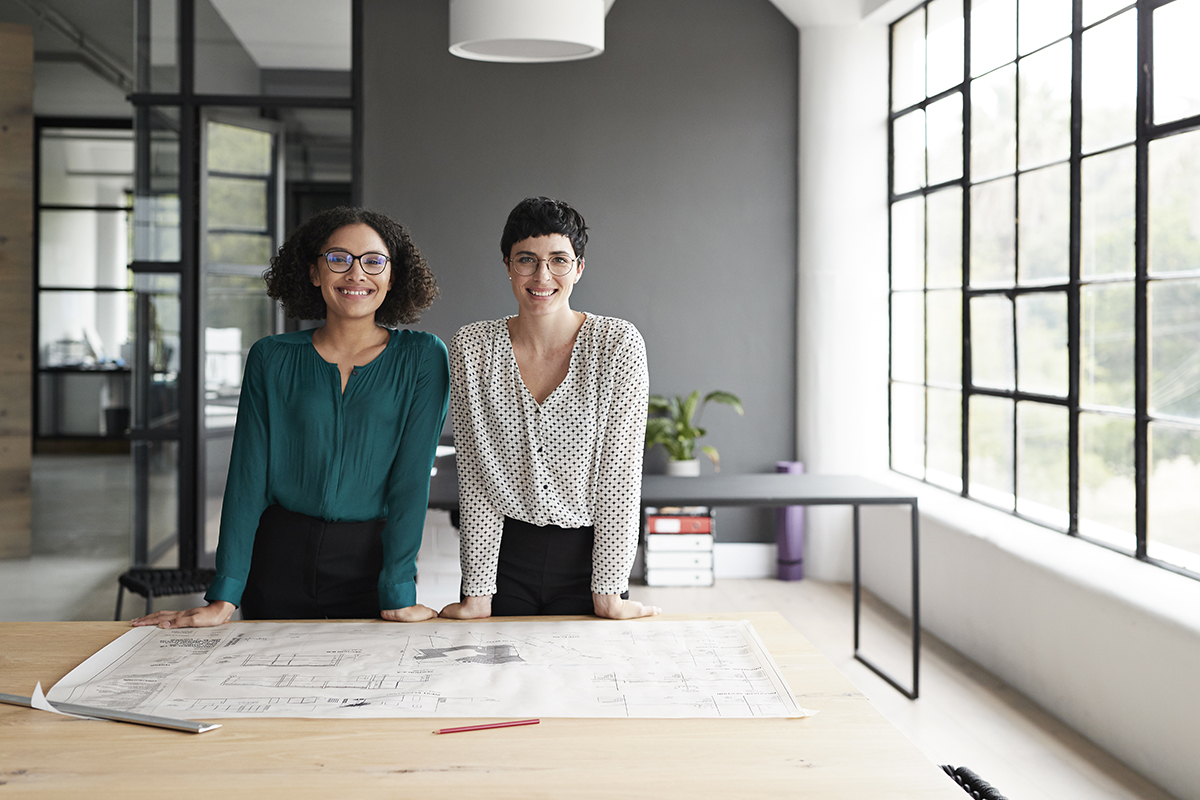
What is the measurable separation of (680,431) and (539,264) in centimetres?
349

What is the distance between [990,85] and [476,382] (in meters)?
3.26

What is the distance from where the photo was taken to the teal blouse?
1.78 meters

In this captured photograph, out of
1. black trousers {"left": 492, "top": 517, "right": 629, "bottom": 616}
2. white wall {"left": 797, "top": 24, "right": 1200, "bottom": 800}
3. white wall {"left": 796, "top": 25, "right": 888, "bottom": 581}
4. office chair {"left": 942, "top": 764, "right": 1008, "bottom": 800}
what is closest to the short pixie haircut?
black trousers {"left": 492, "top": 517, "right": 629, "bottom": 616}

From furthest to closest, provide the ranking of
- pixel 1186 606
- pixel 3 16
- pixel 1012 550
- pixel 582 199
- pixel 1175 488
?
pixel 3 16, pixel 582 199, pixel 1012 550, pixel 1175 488, pixel 1186 606

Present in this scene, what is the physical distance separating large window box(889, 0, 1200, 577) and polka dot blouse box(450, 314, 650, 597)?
2.06 m

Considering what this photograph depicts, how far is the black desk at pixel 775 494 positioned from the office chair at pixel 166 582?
100 centimetres

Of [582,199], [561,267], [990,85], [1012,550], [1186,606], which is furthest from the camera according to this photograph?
[582,199]

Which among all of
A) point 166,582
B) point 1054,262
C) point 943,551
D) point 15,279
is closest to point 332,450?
point 166,582

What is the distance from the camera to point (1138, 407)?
316cm

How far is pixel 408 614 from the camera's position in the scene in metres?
1.69

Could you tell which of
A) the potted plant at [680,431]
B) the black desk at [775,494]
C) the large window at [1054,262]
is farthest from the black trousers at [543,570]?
the potted plant at [680,431]

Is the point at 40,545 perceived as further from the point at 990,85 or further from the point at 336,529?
the point at 990,85

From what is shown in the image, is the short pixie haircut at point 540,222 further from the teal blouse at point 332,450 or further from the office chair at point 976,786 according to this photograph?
the office chair at point 976,786

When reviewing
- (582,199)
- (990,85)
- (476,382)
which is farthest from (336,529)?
(582,199)
